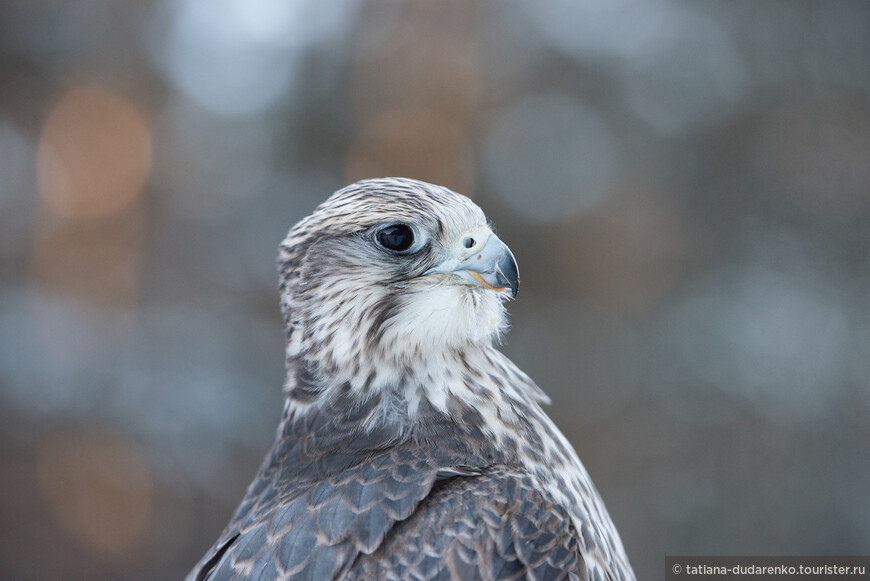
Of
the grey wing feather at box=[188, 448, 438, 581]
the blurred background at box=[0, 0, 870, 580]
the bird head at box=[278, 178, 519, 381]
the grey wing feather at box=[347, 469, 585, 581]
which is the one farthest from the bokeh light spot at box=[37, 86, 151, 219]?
the grey wing feather at box=[347, 469, 585, 581]

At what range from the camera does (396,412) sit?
1939 mm

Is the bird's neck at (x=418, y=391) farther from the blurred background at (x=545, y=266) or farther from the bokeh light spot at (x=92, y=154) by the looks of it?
the bokeh light spot at (x=92, y=154)

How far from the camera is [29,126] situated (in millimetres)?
6934

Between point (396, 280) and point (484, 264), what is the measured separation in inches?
10.1

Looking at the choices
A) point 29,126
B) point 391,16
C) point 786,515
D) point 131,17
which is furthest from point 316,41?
point 786,515

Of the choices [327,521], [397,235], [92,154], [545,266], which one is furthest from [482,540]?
[92,154]

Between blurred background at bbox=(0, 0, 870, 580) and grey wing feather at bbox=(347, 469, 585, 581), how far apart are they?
4.33 metres

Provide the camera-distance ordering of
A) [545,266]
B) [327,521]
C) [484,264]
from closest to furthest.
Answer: [327,521], [484,264], [545,266]

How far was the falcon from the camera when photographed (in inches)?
67.0

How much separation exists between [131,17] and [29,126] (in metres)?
1.44

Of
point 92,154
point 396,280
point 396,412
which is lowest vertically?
point 396,412

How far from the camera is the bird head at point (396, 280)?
195 centimetres

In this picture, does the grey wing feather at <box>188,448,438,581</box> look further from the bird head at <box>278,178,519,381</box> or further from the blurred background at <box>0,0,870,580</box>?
the blurred background at <box>0,0,870,580</box>

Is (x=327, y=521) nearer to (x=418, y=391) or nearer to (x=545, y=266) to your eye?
(x=418, y=391)
